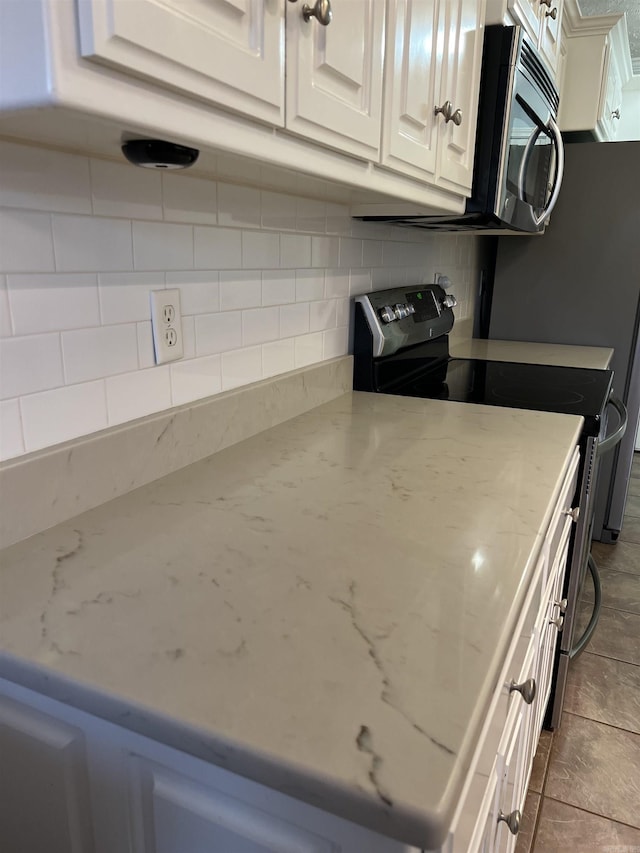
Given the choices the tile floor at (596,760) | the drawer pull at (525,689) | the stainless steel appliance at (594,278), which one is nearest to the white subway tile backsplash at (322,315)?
the drawer pull at (525,689)

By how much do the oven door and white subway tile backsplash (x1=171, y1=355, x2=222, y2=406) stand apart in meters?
0.84

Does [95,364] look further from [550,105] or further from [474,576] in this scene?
[550,105]

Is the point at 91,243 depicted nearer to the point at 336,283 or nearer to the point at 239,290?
the point at 239,290

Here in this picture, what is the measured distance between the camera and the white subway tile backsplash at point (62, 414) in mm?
815

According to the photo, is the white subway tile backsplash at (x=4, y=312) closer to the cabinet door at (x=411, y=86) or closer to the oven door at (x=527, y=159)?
the cabinet door at (x=411, y=86)

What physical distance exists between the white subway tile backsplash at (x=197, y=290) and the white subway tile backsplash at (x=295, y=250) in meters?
0.24

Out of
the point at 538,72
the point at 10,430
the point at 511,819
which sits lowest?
the point at 511,819

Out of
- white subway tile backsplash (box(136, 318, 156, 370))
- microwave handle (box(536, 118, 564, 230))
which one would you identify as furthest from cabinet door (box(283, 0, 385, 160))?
microwave handle (box(536, 118, 564, 230))

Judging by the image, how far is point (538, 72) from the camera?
1.68m

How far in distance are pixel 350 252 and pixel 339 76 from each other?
78 centimetres

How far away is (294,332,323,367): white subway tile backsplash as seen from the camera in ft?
4.71

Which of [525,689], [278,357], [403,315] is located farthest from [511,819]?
[403,315]

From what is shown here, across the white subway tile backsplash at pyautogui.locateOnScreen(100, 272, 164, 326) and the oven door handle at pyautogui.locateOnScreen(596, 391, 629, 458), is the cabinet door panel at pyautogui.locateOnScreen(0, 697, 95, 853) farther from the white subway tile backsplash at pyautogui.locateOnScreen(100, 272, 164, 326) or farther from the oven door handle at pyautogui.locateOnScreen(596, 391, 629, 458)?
the oven door handle at pyautogui.locateOnScreen(596, 391, 629, 458)

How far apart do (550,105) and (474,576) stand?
170 cm
